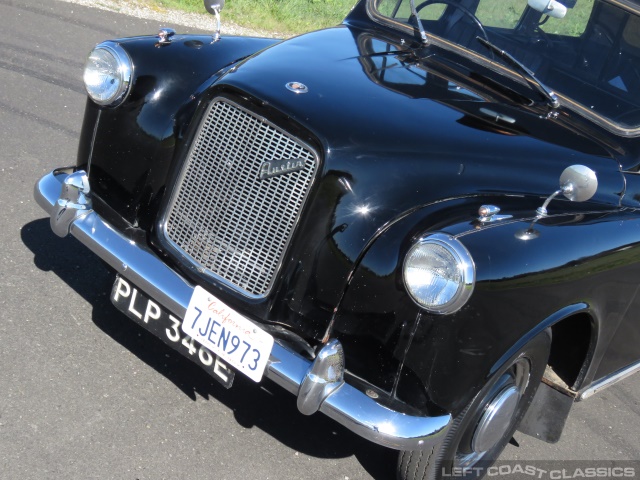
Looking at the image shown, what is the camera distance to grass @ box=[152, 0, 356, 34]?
11367 millimetres

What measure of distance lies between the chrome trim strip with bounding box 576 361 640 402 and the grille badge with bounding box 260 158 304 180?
172 centimetres

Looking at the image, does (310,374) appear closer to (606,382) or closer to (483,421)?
(483,421)

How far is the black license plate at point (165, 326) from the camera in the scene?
3.41 metres

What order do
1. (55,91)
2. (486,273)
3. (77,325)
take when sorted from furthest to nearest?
(55,91) → (77,325) → (486,273)

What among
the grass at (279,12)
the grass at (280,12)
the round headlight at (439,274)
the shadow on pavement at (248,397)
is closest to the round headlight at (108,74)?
the shadow on pavement at (248,397)

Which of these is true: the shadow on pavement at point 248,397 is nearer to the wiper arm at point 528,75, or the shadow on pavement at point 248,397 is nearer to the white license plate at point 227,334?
the white license plate at point 227,334

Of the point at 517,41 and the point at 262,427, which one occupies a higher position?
the point at 517,41

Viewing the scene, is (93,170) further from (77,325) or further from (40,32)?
(40,32)

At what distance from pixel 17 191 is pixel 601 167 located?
3.30 meters

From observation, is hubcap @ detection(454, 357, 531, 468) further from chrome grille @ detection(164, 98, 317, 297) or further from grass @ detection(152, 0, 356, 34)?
grass @ detection(152, 0, 356, 34)

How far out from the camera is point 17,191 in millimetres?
5207

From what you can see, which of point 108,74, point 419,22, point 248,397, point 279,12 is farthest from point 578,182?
point 279,12

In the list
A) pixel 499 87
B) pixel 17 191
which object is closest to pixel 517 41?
pixel 499 87

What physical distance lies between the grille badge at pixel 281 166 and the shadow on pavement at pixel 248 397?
3.82 feet
